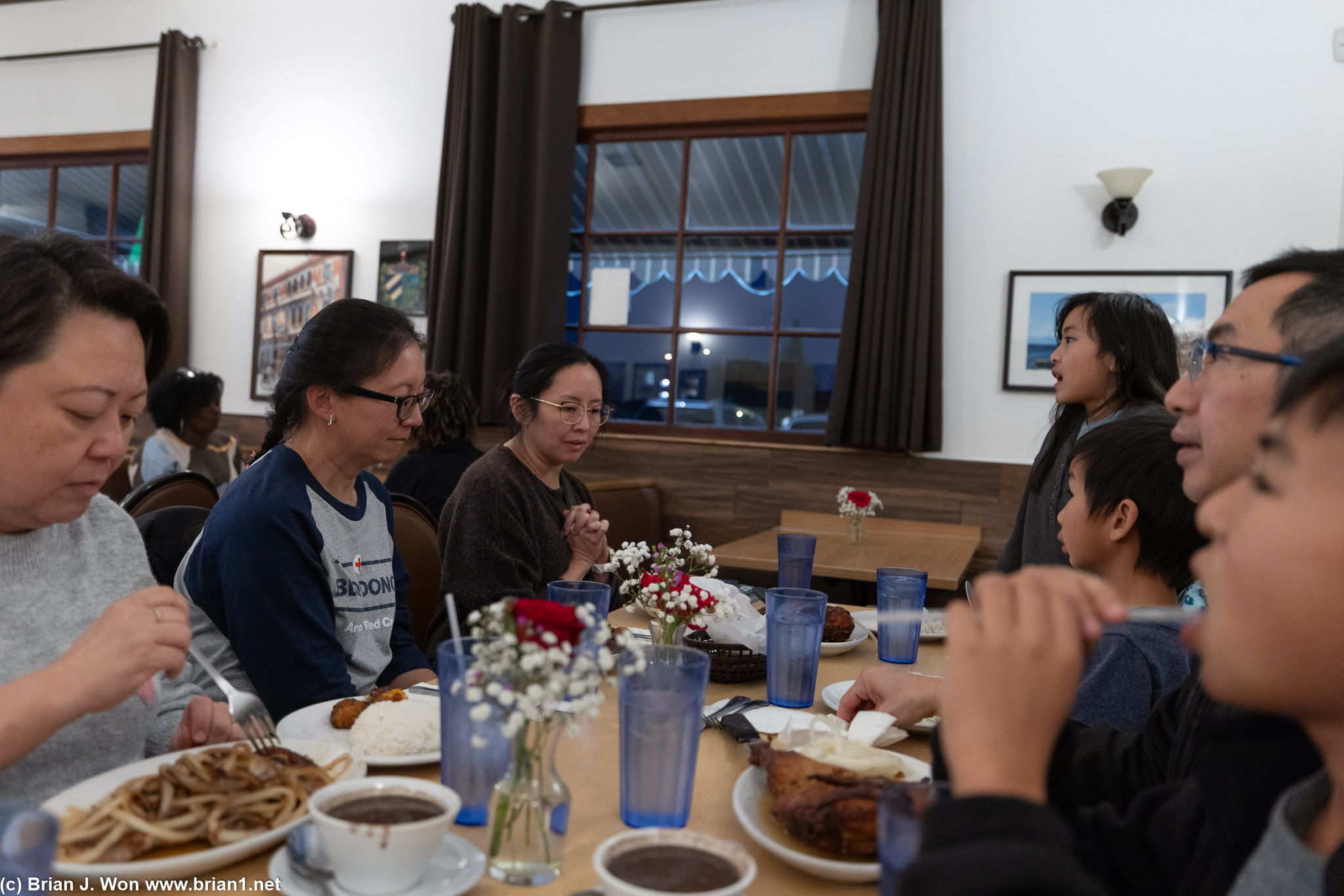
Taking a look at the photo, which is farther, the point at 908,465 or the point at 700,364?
the point at 700,364

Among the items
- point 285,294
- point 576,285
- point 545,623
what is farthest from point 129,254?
point 545,623

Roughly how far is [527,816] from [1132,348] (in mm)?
2353

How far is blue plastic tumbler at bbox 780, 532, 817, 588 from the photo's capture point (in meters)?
2.04

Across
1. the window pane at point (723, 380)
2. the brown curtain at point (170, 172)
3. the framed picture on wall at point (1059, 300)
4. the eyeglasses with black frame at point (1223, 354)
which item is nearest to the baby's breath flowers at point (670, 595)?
the eyeglasses with black frame at point (1223, 354)

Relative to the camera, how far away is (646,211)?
5.26 m

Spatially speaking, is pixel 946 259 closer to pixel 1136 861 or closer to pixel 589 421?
pixel 589 421

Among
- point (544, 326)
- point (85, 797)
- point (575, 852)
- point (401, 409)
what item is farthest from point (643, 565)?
point (544, 326)

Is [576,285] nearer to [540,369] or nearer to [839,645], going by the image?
[540,369]

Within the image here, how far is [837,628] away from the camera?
181 centimetres

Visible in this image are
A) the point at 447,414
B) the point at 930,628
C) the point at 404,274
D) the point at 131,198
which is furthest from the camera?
the point at 131,198

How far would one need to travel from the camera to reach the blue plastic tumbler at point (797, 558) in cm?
204

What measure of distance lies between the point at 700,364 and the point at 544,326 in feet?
2.90

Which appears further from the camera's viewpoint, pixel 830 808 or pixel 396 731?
pixel 396 731

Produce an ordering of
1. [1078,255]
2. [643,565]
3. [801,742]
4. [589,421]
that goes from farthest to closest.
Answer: [1078,255] < [589,421] < [643,565] < [801,742]
